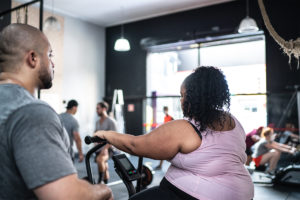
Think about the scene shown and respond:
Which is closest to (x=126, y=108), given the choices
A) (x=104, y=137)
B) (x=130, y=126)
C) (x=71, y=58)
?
(x=130, y=126)

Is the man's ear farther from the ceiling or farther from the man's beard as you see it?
the ceiling

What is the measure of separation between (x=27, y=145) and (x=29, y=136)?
2 centimetres

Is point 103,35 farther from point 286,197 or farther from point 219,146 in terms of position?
point 219,146

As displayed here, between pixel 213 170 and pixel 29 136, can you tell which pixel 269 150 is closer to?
pixel 213 170

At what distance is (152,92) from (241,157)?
726cm

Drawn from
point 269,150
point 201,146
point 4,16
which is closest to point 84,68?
point 4,16

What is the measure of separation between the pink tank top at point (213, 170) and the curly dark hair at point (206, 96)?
85 millimetres

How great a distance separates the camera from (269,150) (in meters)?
5.61

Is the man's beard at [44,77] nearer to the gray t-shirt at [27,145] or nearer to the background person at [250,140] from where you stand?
the gray t-shirt at [27,145]

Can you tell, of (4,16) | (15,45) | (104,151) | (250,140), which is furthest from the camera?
(250,140)

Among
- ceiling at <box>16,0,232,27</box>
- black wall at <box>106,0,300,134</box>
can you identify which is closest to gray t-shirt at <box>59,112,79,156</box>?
ceiling at <box>16,0,232,27</box>

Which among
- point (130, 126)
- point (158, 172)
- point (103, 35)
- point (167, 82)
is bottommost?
point (158, 172)

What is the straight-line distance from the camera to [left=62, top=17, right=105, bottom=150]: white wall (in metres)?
8.24

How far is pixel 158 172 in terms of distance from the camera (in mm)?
5656
